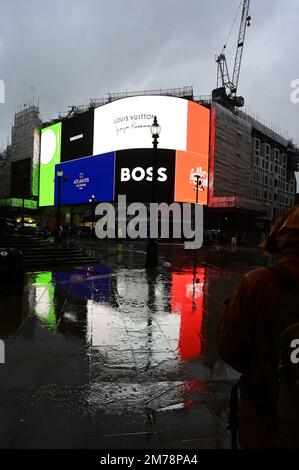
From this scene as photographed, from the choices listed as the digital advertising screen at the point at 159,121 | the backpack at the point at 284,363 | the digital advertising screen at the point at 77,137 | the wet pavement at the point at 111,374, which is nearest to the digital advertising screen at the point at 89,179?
the digital advertising screen at the point at 77,137

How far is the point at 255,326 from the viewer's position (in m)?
1.84

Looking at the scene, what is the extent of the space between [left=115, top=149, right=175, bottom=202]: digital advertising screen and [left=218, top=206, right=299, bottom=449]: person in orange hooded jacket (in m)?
51.6

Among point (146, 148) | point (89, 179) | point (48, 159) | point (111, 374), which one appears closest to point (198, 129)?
point (146, 148)

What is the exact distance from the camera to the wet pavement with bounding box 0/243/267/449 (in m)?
3.18

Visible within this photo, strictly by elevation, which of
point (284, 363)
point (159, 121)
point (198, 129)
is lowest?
point (284, 363)

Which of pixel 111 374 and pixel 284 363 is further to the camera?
pixel 111 374

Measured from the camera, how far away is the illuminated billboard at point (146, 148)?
54.1m

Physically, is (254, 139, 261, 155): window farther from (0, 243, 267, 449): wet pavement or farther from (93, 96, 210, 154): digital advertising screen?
(0, 243, 267, 449): wet pavement

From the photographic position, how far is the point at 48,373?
449 centimetres

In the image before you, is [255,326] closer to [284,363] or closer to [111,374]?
[284,363]

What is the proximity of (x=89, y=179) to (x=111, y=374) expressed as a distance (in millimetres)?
57871

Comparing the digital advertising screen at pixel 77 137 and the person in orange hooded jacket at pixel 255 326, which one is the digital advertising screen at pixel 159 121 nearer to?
the digital advertising screen at pixel 77 137
